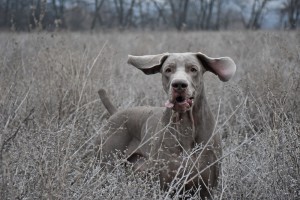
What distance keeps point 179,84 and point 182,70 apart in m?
0.26

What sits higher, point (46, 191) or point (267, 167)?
point (46, 191)

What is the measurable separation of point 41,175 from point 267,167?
4.63 feet

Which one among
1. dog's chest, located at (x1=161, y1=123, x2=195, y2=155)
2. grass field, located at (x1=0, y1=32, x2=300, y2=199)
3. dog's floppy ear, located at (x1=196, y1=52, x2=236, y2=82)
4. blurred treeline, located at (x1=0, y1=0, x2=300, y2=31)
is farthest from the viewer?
blurred treeline, located at (x1=0, y1=0, x2=300, y2=31)

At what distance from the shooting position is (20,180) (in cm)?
243

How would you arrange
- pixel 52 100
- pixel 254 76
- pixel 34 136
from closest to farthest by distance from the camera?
pixel 34 136, pixel 52 100, pixel 254 76

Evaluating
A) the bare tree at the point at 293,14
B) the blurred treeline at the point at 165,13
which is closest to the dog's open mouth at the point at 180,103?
the bare tree at the point at 293,14

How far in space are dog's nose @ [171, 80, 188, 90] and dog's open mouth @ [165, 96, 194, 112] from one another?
8 cm

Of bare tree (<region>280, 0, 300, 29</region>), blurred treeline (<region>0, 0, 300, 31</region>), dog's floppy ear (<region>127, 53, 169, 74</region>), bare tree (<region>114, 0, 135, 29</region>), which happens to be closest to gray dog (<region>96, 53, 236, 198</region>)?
dog's floppy ear (<region>127, 53, 169, 74</region>)

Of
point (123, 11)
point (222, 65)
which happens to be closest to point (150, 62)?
point (222, 65)

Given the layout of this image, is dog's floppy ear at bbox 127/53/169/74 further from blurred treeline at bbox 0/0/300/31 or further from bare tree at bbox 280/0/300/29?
blurred treeline at bbox 0/0/300/31

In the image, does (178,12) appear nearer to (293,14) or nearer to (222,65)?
(293,14)

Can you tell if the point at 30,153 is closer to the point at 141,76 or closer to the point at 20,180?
the point at 20,180

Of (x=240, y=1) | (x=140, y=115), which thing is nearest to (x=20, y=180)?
(x=140, y=115)

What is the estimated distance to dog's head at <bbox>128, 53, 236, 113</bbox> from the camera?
8.98ft
